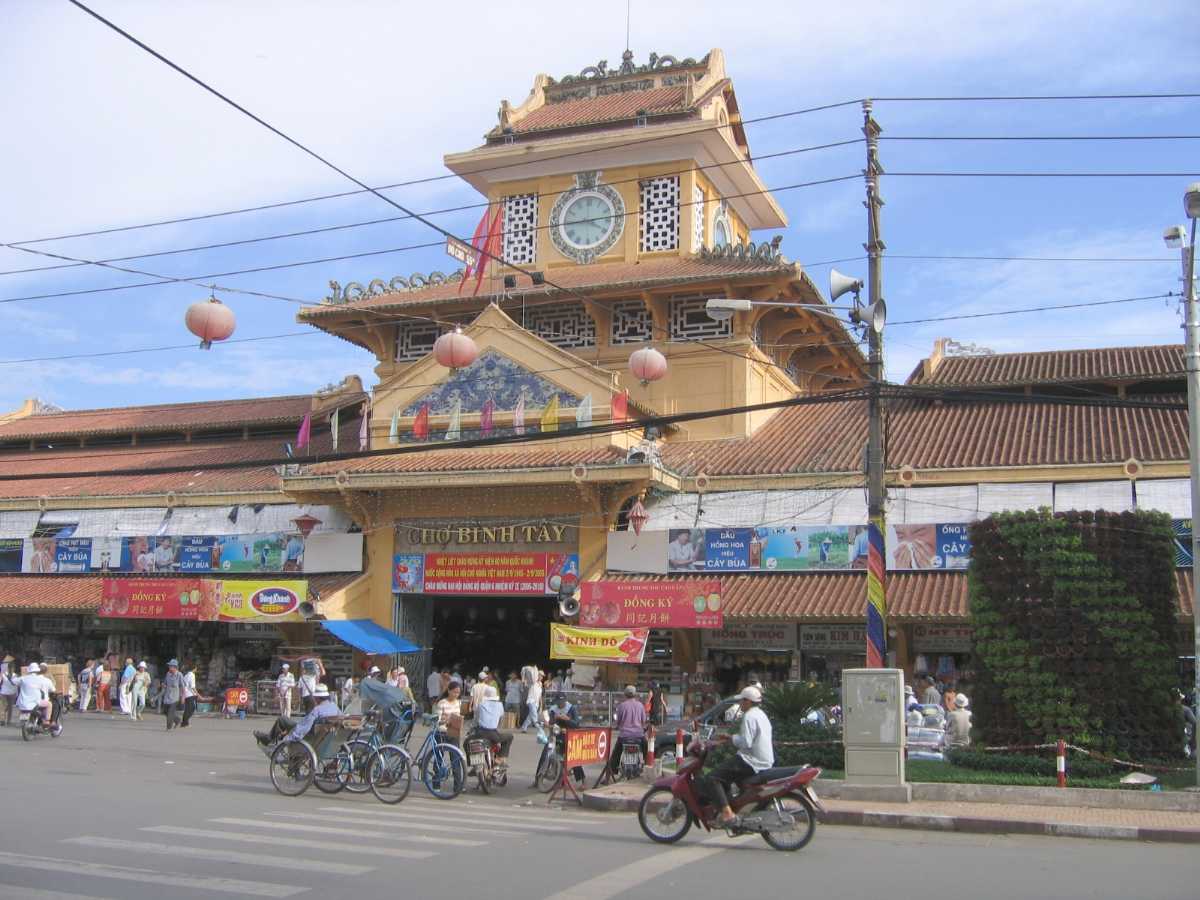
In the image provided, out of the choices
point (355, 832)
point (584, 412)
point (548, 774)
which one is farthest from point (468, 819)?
point (584, 412)

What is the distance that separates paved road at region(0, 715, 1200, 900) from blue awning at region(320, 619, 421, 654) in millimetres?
11101

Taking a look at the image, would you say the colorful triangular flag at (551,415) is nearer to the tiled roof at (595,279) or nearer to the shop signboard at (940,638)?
the tiled roof at (595,279)

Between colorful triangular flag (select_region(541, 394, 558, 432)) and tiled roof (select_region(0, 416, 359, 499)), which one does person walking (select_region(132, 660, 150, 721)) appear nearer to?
tiled roof (select_region(0, 416, 359, 499))

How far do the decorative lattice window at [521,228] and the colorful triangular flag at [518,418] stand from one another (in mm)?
6277

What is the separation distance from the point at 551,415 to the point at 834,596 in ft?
25.0

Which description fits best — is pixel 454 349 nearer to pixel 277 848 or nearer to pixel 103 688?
pixel 103 688

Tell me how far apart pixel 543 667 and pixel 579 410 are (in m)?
8.74

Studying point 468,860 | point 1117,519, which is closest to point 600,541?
point 1117,519

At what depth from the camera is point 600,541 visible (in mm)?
27672

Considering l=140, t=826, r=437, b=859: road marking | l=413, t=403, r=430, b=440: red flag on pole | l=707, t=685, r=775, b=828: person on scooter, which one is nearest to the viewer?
l=140, t=826, r=437, b=859: road marking

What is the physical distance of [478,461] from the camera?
2858cm

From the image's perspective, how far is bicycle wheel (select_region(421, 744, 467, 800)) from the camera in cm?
1652

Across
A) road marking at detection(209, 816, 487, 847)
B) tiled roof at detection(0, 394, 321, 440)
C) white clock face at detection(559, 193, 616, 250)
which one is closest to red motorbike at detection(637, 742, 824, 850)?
road marking at detection(209, 816, 487, 847)

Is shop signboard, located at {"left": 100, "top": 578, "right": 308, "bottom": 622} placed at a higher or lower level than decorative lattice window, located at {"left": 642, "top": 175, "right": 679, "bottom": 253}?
lower
